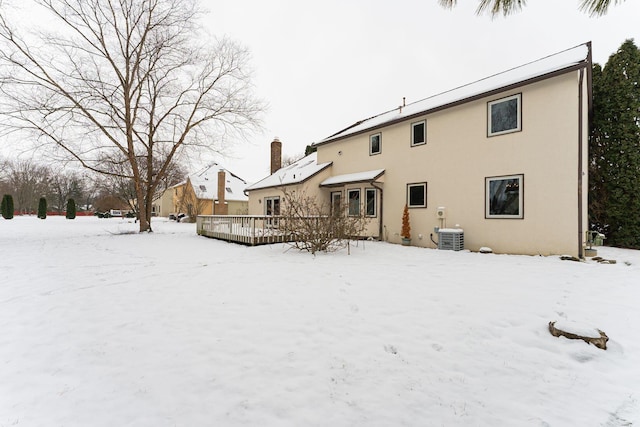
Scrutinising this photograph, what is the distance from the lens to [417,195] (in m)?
11.4

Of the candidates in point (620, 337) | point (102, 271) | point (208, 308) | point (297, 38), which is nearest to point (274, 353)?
point (208, 308)

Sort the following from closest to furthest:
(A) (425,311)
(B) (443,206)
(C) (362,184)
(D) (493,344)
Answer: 1. (D) (493,344)
2. (A) (425,311)
3. (B) (443,206)
4. (C) (362,184)

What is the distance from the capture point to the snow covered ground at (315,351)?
6.75 feet

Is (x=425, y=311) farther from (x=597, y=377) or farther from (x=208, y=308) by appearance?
(x=208, y=308)

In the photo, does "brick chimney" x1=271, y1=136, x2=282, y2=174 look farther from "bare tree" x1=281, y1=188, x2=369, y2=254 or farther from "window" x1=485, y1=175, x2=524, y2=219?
"window" x1=485, y1=175, x2=524, y2=219

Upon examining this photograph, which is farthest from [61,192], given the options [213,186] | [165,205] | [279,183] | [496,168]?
[496,168]

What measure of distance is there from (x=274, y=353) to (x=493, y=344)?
2406 millimetres

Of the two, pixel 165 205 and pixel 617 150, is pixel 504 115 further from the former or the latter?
pixel 165 205

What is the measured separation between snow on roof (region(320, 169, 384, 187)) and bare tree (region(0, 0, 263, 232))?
6.20 m

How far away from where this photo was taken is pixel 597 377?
101 inches

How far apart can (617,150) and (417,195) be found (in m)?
6.93

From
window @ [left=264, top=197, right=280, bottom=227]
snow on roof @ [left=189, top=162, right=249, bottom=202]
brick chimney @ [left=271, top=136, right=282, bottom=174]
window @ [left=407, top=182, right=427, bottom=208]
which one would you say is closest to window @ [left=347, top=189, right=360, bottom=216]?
window @ [left=407, top=182, right=427, bottom=208]

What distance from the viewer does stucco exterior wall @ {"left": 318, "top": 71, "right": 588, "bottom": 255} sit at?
7.86m

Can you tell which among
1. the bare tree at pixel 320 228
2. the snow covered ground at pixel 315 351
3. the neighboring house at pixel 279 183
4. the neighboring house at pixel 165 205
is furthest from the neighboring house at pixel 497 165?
the neighboring house at pixel 165 205
